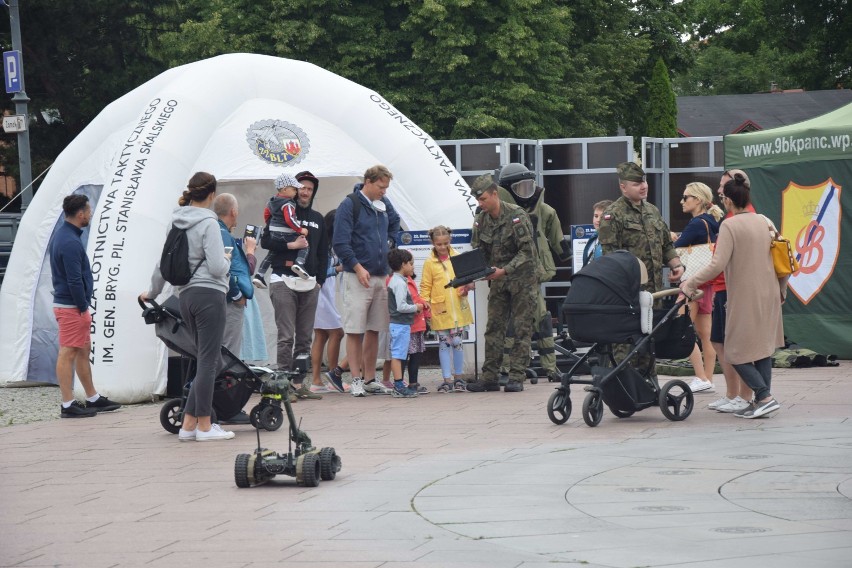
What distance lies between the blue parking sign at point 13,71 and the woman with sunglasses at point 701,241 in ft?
42.1

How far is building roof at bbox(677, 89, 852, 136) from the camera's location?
64.8m

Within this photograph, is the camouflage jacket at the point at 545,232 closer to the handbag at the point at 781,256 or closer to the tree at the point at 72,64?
the handbag at the point at 781,256

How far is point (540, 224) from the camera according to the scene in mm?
13445

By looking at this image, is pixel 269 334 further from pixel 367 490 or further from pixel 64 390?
→ pixel 367 490

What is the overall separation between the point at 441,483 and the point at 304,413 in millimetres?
3904

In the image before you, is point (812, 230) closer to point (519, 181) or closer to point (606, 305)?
point (519, 181)

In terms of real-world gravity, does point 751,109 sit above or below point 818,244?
above

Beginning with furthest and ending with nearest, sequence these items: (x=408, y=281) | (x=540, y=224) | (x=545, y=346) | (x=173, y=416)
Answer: (x=540, y=224)
(x=545, y=346)
(x=408, y=281)
(x=173, y=416)

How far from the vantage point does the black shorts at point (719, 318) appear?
10586 mm

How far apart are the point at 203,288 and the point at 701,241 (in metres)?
4.53

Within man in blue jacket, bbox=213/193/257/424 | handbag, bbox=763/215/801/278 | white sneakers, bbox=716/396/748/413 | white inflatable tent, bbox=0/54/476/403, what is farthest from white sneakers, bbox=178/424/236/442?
handbag, bbox=763/215/801/278

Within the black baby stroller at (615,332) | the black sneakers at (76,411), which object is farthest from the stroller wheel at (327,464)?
the black sneakers at (76,411)

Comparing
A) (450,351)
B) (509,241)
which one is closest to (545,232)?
(509,241)

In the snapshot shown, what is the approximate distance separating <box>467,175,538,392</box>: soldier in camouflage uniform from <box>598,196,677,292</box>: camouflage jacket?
1392 millimetres
